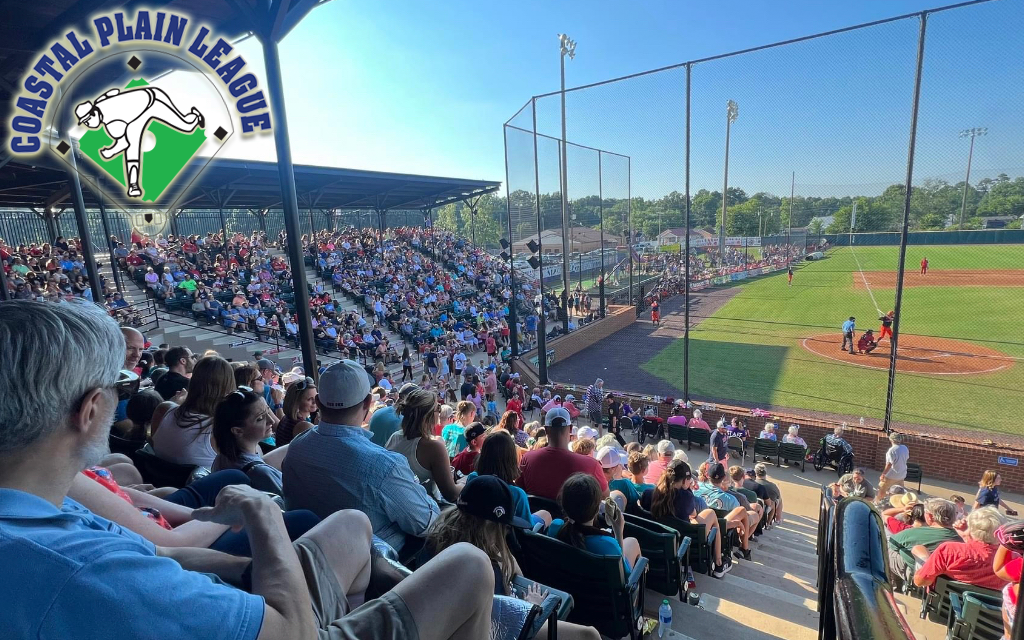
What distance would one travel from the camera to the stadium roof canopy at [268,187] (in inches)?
644

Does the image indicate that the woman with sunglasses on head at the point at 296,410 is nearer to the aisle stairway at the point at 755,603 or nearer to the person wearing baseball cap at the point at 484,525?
the person wearing baseball cap at the point at 484,525

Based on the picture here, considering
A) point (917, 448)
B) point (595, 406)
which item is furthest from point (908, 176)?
point (595, 406)

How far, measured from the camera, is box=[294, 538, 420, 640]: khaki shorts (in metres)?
1.38

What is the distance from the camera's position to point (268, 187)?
21.1m

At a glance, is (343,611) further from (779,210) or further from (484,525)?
(779,210)

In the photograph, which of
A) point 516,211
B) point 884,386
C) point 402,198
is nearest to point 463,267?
point 402,198

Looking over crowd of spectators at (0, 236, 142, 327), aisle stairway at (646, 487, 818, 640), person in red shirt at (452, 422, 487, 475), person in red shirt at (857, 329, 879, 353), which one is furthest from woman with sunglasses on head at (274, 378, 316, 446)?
person in red shirt at (857, 329, 879, 353)

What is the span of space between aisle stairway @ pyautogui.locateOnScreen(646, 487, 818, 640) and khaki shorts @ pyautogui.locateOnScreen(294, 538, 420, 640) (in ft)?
9.02

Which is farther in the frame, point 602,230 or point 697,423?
point 602,230

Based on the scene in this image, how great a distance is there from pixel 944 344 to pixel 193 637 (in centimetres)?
1918

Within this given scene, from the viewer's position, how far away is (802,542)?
19.9 feet

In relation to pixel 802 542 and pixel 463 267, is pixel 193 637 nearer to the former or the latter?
pixel 802 542

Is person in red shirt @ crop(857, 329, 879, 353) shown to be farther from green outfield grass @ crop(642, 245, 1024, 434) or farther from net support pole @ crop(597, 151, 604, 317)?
net support pole @ crop(597, 151, 604, 317)

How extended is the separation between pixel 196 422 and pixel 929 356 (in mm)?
17445
